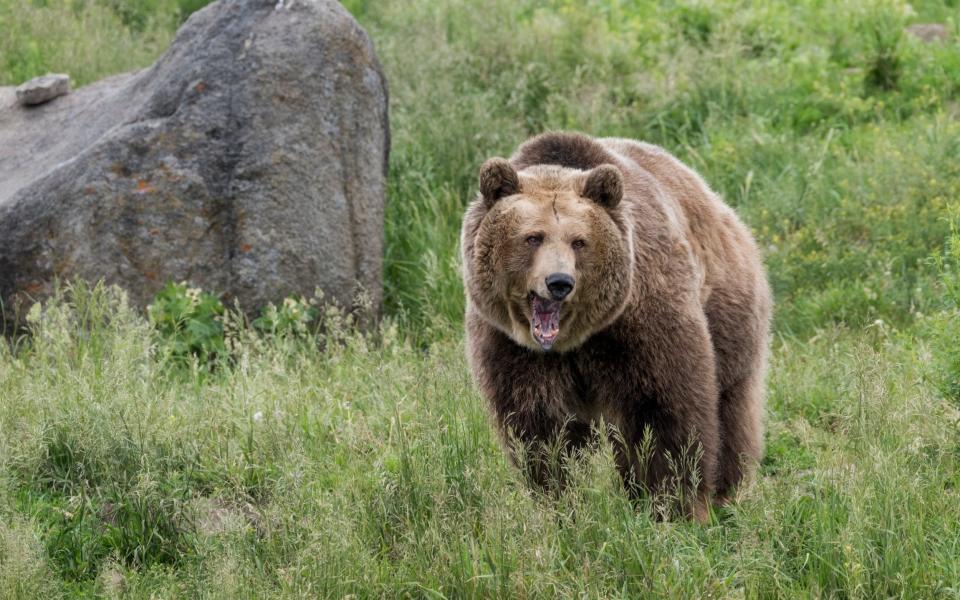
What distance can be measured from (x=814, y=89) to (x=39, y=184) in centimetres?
608

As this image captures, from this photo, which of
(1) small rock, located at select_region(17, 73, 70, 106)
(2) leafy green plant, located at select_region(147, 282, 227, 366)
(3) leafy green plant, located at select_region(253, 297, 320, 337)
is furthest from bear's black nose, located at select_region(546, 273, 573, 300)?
(1) small rock, located at select_region(17, 73, 70, 106)

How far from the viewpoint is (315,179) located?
782 centimetres

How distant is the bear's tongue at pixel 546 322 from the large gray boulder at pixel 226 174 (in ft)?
10.0

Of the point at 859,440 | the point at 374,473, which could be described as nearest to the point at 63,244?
the point at 374,473

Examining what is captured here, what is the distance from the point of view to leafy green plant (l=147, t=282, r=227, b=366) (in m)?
7.21

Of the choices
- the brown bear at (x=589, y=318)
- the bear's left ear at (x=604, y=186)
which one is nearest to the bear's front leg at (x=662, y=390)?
the brown bear at (x=589, y=318)

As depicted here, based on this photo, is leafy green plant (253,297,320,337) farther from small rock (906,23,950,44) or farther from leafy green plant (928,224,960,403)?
small rock (906,23,950,44)

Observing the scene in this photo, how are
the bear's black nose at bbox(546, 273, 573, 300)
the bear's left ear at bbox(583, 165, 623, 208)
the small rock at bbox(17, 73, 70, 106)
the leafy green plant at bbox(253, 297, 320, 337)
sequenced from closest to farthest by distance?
the bear's black nose at bbox(546, 273, 573, 300) → the bear's left ear at bbox(583, 165, 623, 208) → the leafy green plant at bbox(253, 297, 320, 337) → the small rock at bbox(17, 73, 70, 106)

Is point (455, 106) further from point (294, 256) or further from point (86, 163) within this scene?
point (86, 163)

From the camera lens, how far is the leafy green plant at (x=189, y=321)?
284 inches

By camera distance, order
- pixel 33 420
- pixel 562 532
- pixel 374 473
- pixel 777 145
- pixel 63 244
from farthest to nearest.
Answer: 1. pixel 777 145
2. pixel 63 244
3. pixel 33 420
4. pixel 374 473
5. pixel 562 532

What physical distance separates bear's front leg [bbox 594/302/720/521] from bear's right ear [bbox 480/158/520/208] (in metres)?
0.65

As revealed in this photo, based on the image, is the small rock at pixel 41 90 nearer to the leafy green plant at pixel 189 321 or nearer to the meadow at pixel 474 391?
the meadow at pixel 474 391

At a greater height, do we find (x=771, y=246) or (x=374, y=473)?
(x=374, y=473)
